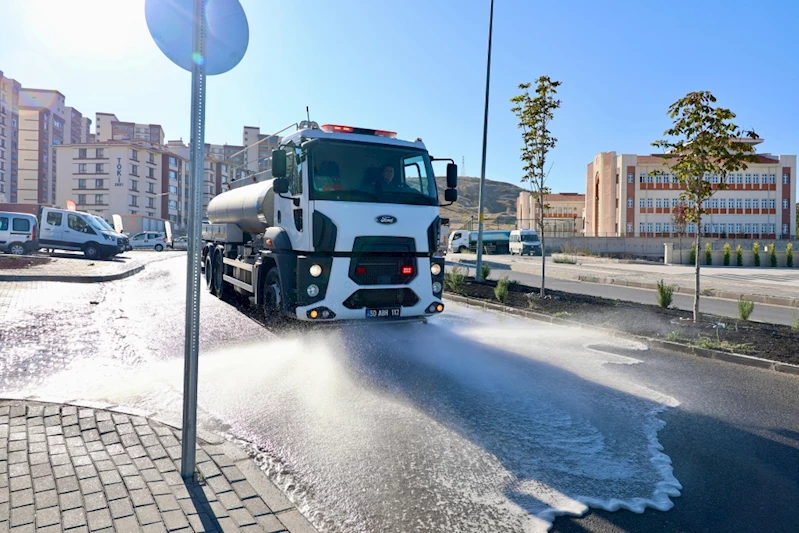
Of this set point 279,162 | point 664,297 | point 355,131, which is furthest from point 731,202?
point 279,162

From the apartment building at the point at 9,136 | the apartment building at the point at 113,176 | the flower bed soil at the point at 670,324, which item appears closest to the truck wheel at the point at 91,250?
the flower bed soil at the point at 670,324

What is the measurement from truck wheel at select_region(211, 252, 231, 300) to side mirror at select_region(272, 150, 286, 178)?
5131 mm

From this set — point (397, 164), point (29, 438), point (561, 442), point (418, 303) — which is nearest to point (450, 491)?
point (561, 442)

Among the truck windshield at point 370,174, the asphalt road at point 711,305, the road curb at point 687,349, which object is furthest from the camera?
the asphalt road at point 711,305

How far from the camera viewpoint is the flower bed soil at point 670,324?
322 inches

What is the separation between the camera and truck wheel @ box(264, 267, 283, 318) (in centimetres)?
841

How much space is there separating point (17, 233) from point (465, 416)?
2794 centimetres

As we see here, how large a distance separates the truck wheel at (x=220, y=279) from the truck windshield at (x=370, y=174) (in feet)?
18.2

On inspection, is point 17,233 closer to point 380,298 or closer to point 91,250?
point 91,250

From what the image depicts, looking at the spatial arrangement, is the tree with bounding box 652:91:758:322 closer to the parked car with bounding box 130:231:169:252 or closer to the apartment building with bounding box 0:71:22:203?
the parked car with bounding box 130:231:169:252

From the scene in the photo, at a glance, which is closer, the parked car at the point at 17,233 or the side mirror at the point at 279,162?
the side mirror at the point at 279,162

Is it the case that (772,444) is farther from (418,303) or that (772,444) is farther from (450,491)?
(418,303)

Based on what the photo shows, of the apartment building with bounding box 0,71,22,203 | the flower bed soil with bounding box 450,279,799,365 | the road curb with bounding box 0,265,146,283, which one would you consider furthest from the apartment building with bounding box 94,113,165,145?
the flower bed soil with bounding box 450,279,799,365

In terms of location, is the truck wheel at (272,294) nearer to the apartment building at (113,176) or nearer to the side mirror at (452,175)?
the side mirror at (452,175)
